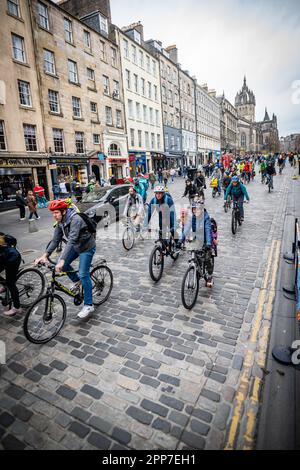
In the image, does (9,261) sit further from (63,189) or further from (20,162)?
(63,189)

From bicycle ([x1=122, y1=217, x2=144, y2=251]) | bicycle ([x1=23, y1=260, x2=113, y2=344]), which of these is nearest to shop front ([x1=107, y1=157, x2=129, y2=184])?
bicycle ([x1=122, y1=217, x2=144, y2=251])

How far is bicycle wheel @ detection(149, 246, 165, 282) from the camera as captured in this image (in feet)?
18.5

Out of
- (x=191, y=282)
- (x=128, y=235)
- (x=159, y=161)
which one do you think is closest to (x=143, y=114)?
(x=159, y=161)

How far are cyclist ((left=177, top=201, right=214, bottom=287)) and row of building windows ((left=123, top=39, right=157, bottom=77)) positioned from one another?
33.0 m

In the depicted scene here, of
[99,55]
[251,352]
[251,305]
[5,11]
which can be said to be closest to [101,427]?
[251,352]

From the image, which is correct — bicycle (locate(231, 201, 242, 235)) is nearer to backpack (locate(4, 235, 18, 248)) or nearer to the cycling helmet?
the cycling helmet

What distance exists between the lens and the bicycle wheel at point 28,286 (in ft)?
16.4

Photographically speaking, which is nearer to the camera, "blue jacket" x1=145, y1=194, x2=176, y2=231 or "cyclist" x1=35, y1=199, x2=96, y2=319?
"cyclist" x1=35, y1=199, x2=96, y2=319

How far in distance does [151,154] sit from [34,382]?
3587 centimetres

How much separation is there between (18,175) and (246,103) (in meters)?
159

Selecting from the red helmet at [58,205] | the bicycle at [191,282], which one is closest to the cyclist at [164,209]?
the bicycle at [191,282]

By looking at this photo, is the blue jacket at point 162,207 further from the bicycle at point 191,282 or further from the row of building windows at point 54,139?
the row of building windows at point 54,139

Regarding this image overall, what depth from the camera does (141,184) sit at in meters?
10.5

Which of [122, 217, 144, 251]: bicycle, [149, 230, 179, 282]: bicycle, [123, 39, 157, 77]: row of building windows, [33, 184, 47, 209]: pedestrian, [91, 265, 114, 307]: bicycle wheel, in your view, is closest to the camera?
[91, 265, 114, 307]: bicycle wheel
